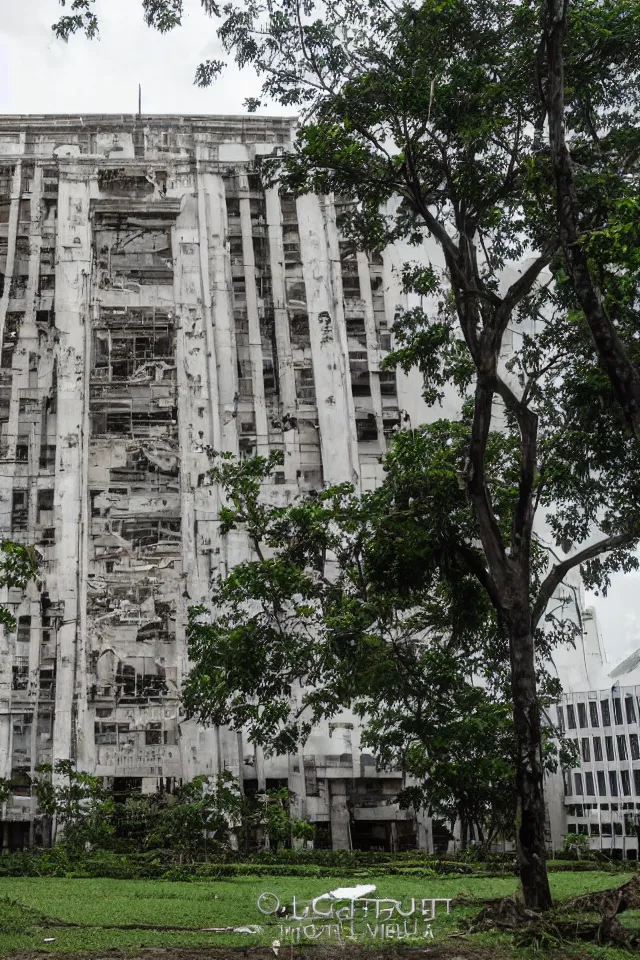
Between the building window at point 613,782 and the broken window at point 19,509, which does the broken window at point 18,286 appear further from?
the building window at point 613,782

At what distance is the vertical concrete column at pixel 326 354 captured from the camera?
2534 cm

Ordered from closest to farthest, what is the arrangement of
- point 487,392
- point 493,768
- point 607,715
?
point 487,392, point 493,768, point 607,715

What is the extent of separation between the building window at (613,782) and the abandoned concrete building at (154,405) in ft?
64.3

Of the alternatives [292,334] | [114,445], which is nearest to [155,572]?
[114,445]

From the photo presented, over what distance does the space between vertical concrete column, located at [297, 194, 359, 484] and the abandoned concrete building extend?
56mm

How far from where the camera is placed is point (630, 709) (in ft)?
129

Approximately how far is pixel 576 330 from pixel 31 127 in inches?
816

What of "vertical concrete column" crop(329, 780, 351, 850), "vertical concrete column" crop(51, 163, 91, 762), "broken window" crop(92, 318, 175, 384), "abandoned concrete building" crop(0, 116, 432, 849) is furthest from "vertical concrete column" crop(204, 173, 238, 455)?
"vertical concrete column" crop(329, 780, 351, 850)

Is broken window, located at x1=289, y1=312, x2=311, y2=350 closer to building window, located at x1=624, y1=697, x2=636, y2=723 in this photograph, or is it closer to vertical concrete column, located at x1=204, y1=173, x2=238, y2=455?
vertical concrete column, located at x1=204, y1=173, x2=238, y2=455

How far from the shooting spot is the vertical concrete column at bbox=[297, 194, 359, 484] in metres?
25.3

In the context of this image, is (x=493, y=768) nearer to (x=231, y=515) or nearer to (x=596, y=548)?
(x=596, y=548)

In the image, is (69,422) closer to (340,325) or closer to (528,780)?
(340,325)

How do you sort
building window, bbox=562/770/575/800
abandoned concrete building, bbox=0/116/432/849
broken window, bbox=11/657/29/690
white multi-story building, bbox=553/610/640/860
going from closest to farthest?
abandoned concrete building, bbox=0/116/432/849 → broken window, bbox=11/657/29/690 → white multi-story building, bbox=553/610/640/860 → building window, bbox=562/770/575/800

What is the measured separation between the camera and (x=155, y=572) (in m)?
24.5
